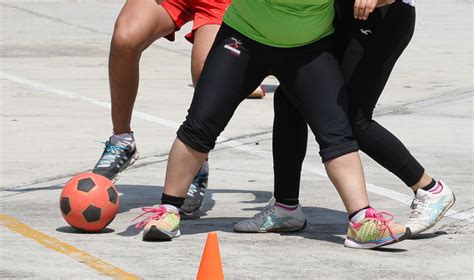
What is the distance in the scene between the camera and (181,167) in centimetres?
674

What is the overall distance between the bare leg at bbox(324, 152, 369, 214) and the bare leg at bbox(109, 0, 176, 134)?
54.4 inches

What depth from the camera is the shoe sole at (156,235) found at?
6.61m

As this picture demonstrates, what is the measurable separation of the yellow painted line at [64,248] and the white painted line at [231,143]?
2218mm

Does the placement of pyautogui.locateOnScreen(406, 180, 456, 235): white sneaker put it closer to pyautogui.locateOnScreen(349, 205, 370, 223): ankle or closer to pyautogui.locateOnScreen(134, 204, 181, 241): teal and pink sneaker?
pyautogui.locateOnScreen(349, 205, 370, 223): ankle

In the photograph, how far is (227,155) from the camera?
9.55 metres

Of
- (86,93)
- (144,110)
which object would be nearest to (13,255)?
(144,110)

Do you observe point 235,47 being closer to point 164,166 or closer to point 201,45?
point 201,45

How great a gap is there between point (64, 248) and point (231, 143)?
3740 millimetres

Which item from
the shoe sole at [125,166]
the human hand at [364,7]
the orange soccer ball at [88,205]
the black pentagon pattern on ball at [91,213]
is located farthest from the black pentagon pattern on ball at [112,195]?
the human hand at [364,7]

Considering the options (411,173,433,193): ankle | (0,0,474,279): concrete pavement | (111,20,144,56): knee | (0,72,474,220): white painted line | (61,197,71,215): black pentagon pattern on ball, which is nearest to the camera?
(0,0,474,279): concrete pavement

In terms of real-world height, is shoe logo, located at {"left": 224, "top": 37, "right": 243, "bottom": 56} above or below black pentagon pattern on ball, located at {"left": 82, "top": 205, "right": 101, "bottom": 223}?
above

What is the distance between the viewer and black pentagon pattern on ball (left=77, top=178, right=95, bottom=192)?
6.88m

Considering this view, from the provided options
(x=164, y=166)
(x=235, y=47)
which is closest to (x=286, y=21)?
(x=235, y=47)

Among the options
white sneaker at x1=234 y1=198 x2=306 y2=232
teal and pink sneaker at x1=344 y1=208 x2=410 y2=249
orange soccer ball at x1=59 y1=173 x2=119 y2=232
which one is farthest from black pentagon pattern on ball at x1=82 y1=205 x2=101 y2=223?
teal and pink sneaker at x1=344 y1=208 x2=410 y2=249
